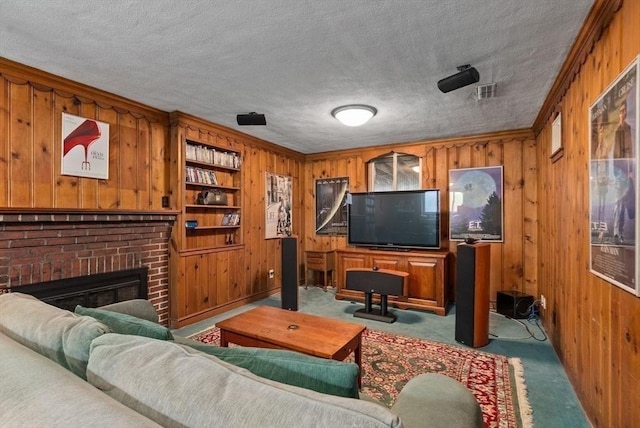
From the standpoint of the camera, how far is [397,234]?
4.52 metres

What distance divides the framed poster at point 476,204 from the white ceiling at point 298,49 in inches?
43.8

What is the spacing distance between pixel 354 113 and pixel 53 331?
287 centimetres

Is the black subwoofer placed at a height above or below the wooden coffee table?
below

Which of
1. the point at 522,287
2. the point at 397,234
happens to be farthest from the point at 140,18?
the point at 522,287

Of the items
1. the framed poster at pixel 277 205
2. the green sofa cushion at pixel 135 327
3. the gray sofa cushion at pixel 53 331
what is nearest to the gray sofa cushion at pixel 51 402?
the gray sofa cushion at pixel 53 331

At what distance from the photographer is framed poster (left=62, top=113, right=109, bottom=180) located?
8.95 feet

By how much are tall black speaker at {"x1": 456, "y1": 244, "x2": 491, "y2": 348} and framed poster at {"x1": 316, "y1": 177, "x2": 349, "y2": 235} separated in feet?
8.38

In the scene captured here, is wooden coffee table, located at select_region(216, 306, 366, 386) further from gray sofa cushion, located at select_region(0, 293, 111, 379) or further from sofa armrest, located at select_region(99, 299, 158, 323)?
gray sofa cushion, located at select_region(0, 293, 111, 379)

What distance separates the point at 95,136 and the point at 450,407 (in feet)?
11.0

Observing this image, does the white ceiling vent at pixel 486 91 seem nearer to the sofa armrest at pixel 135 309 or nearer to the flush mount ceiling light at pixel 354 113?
the flush mount ceiling light at pixel 354 113

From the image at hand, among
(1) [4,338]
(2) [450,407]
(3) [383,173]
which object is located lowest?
(2) [450,407]

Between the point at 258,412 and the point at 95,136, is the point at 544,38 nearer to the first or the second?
the point at 258,412

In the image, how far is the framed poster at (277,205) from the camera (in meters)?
4.91

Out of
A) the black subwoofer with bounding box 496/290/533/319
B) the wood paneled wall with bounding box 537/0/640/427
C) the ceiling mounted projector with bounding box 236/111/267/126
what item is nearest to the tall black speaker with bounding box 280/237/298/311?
the ceiling mounted projector with bounding box 236/111/267/126
